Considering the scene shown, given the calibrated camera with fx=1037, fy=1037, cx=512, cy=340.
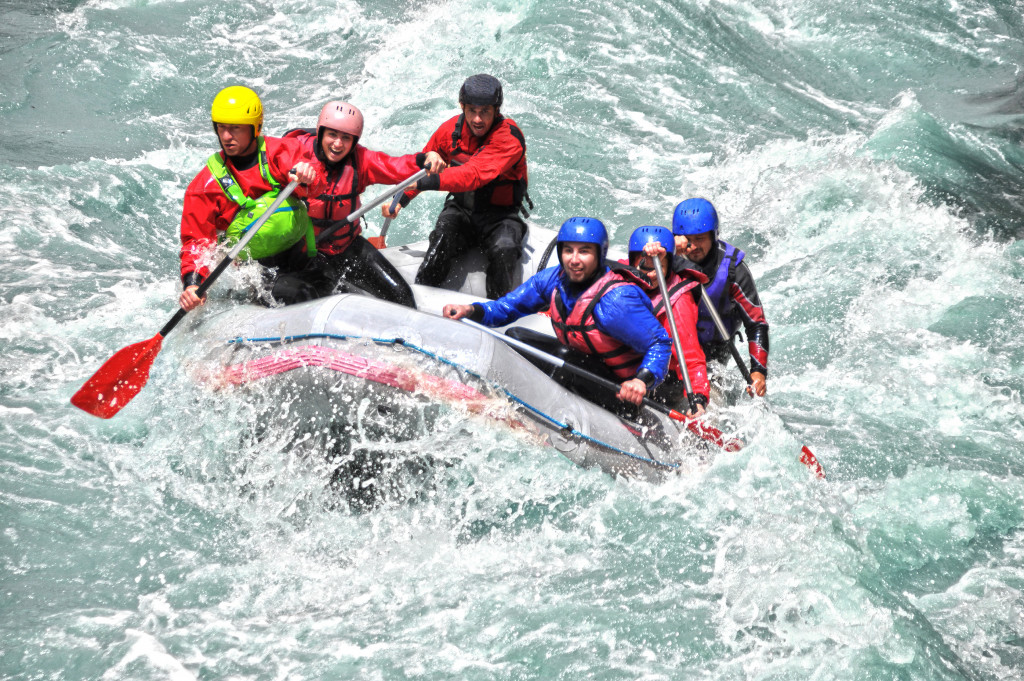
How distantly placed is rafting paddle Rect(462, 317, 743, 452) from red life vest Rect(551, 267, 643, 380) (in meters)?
0.11

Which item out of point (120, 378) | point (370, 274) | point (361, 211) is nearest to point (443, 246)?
point (370, 274)

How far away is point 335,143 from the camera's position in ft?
19.0

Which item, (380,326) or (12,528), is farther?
(12,528)

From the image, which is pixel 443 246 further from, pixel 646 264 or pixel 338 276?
pixel 646 264

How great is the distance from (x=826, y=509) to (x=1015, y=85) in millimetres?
9411

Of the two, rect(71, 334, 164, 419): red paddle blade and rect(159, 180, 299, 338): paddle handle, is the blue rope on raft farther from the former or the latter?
rect(71, 334, 164, 419): red paddle blade

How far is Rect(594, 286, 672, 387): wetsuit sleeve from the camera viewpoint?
5203mm

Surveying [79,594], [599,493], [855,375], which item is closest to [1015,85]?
[855,375]

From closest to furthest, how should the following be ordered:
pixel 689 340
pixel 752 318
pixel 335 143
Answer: pixel 689 340, pixel 335 143, pixel 752 318

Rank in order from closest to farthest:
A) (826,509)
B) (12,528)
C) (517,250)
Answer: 1. (12,528)
2. (826,509)
3. (517,250)

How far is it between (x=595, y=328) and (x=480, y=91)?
180 cm

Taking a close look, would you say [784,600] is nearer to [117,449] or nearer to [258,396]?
[258,396]

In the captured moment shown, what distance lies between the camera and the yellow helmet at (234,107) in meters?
5.41

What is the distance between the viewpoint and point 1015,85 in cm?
1288
